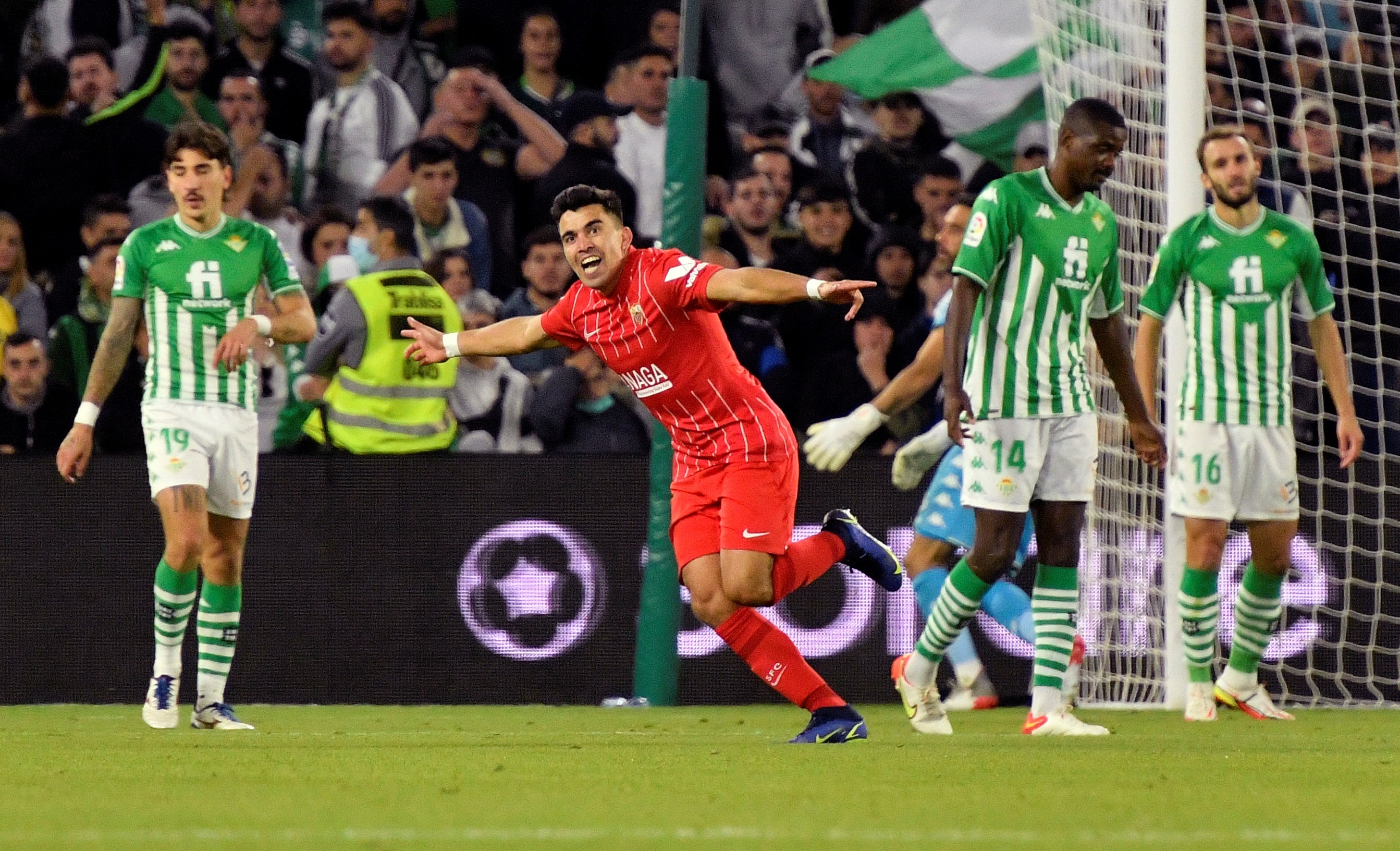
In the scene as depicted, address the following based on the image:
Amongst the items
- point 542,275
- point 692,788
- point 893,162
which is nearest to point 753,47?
point 893,162

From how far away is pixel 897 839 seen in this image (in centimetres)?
377

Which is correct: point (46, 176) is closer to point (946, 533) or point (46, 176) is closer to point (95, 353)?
point (95, 353)

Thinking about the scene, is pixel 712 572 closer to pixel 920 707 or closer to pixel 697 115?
pixel 920 707

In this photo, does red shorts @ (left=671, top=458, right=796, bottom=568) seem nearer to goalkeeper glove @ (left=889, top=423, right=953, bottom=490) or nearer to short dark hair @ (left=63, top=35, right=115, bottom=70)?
goalkeeper glove @ (left=889, top=423, right=953, bottom=490)

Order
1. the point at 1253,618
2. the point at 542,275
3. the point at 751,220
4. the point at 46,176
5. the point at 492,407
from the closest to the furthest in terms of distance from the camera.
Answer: the point at 1253,618
the point at 492,407
the point at 542,275
the point at 46,176
the point at 751,220

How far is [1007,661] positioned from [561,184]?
3.61 meters

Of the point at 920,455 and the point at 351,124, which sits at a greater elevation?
the point at 351,124

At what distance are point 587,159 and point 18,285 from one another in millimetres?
3069

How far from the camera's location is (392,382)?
9.66 metres

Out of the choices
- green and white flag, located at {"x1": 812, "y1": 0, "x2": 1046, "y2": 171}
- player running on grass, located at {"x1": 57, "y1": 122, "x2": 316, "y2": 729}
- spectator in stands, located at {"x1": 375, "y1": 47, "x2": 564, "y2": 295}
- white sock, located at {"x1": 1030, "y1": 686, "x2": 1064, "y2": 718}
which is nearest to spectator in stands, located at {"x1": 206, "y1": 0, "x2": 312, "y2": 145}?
spectator in stands, located at {"x1": 375, "y1": 47, "x2": 564, "y2": 295}

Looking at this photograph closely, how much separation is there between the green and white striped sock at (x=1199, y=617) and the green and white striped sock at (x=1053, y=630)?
1366 millimetres

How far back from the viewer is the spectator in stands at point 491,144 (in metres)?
11.1

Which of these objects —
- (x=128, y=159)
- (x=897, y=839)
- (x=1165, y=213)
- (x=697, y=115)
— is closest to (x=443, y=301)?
(x=697, y=115)

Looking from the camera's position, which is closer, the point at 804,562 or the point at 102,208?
the point at 804,562
